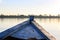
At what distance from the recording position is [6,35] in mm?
7199

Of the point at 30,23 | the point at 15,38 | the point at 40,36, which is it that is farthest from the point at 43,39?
the point at 30,23

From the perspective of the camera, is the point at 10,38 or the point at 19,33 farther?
the point at 19,33

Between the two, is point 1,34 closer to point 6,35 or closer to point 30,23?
point 6,35

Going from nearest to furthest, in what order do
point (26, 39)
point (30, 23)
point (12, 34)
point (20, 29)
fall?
1. point (26, 39)
2. point (12, 34)
3. point (20, 29)
4. point (30, 23)

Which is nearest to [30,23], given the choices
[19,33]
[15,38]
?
[19,33]

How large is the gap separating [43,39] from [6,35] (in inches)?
45.6

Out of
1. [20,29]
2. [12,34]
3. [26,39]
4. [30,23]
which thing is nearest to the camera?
[26,39]

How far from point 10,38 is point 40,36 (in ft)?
3.29

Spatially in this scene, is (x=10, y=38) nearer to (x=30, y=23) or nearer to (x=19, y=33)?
(x=19, y=33)

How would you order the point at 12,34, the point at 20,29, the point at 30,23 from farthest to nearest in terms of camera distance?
the point at 30,23 → the point at 20,29 → the point at 12,34

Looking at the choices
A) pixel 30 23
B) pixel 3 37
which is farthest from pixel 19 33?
pixel 30 23

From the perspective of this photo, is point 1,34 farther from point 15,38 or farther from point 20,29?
point 20,29

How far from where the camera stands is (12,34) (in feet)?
24.6

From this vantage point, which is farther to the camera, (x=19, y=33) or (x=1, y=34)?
(x=19, y=33)
